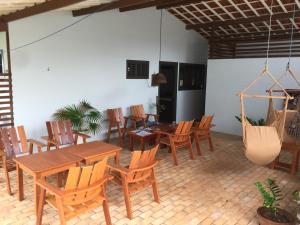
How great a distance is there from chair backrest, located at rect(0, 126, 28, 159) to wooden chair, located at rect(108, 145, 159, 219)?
1664 mm

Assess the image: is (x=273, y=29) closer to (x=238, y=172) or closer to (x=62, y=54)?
(x=238, y=172)

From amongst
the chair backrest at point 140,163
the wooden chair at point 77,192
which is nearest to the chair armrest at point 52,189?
the wooden chair at point 77,192

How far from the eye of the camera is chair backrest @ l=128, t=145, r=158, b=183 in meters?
3.18

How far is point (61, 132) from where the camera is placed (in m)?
4.68

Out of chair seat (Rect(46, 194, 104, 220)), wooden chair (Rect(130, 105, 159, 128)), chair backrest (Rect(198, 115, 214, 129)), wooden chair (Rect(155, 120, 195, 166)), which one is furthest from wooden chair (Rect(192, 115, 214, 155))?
chair seat (Rect(46, 194, 104, 220))

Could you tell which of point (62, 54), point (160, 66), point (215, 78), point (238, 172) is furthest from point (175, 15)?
point (238, 172)

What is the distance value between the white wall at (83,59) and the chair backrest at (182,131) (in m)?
2.29

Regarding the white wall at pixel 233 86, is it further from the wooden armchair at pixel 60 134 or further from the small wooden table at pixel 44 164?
the small wooden table at pixel 44 164

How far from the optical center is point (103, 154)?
3.68 meters

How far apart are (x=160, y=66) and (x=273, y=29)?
10.7 ft

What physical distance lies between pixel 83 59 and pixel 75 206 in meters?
4.03

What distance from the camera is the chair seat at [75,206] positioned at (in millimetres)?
2624

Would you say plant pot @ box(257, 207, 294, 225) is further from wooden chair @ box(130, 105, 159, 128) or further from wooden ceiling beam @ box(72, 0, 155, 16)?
wooden chair @ box(130, 105, 159, 128)

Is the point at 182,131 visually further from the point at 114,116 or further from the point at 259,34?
the point at 259,34
